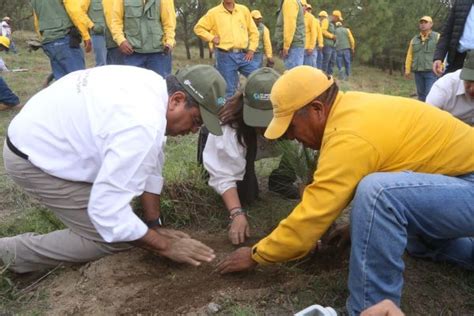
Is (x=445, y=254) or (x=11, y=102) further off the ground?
(x=445, y=254)

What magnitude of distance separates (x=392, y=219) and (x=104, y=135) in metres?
1.09

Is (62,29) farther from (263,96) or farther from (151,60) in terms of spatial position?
(263,96)

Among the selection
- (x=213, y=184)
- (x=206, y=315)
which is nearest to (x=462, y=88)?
(x=213, y=184)

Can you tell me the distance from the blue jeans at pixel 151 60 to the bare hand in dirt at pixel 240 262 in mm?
3032

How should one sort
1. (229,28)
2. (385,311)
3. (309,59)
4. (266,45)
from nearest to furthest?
(385,311) < (229,28) < (266,45) < (309,59)

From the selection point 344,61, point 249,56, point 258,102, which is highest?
point 258,102

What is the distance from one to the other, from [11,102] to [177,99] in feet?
16.9

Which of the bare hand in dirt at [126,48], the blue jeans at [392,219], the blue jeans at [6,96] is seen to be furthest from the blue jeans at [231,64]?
the blue jeans at [392,219]

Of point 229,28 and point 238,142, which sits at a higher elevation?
point 229,28

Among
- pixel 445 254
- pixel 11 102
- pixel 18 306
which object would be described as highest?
pixel 445 254

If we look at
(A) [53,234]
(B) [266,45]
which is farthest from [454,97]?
(B) [266,45]

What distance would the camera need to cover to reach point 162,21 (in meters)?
4.79

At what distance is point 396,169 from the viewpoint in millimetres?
1800

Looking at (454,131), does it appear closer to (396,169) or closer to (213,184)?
(396,169)
